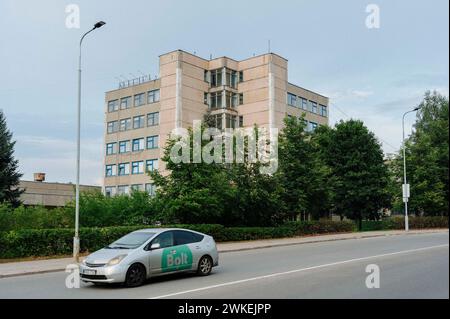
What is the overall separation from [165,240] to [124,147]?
66672 millimetres

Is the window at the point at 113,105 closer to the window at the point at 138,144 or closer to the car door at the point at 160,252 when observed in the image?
the window at the point at 138,144

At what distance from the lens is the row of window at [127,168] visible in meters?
74.4

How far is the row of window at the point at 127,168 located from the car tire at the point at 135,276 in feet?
200

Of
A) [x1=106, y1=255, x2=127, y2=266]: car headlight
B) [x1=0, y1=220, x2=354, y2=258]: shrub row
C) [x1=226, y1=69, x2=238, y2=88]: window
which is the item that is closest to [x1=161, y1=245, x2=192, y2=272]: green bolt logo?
[x1=106, y1=255, x2=127, y2=266]: car headlight

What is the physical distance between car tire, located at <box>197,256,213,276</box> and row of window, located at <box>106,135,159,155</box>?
5985cm

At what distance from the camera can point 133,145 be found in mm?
77500

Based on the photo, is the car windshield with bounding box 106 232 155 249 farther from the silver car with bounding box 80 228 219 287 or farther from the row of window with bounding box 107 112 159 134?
the row of window with bounding box 107 112 159 134

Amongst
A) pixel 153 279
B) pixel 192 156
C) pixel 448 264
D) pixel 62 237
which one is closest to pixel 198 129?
pixel 192 156

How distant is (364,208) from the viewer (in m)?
50.8

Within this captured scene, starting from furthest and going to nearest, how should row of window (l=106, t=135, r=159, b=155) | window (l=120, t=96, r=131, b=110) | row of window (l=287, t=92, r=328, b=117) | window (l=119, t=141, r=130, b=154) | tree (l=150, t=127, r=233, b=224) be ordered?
window (l=120, t=96, r=131, b=110), window (l=119, t=141, r=130, b=154), row of window (l=287, t=92, r=328, b=117), row of window (l=106, t=135, r=159, b=155), tree (l=150, t=127, r=233, b=224)

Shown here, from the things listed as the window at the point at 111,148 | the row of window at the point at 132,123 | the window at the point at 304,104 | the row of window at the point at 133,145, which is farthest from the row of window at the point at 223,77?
the window at the point at 111,148

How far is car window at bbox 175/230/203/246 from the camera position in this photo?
1438 cm

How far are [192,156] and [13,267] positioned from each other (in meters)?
12.9
